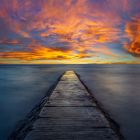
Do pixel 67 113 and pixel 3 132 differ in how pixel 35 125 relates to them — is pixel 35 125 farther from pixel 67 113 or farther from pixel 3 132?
pixel 3 132

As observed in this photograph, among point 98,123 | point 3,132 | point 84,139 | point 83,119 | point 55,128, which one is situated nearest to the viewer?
point 84,139

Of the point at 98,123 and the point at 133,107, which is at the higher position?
the point at 98,123

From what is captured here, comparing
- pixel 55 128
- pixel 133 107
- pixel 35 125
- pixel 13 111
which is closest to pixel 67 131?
pixel 55 128

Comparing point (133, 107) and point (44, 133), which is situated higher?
point (44, 133)

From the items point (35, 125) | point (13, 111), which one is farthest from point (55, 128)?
point (13, 111)

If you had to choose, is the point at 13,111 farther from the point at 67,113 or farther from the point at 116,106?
the point at 116,106

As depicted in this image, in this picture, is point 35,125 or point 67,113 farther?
point 67,113

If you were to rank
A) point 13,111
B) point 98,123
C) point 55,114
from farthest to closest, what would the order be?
point 13,111 → point 55,114 → point 98,123

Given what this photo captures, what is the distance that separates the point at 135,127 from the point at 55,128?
368 centimetres

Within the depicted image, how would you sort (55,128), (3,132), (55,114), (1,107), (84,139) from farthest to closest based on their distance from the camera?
1. (1,107)
2. (3,132)
3. (55,114)
4. (55,128)
5. (84,139)

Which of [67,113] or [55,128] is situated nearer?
[55,128]

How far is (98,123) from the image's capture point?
105 inches

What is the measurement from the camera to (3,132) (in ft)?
13.9

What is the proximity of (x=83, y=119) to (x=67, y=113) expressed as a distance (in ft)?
1.89
